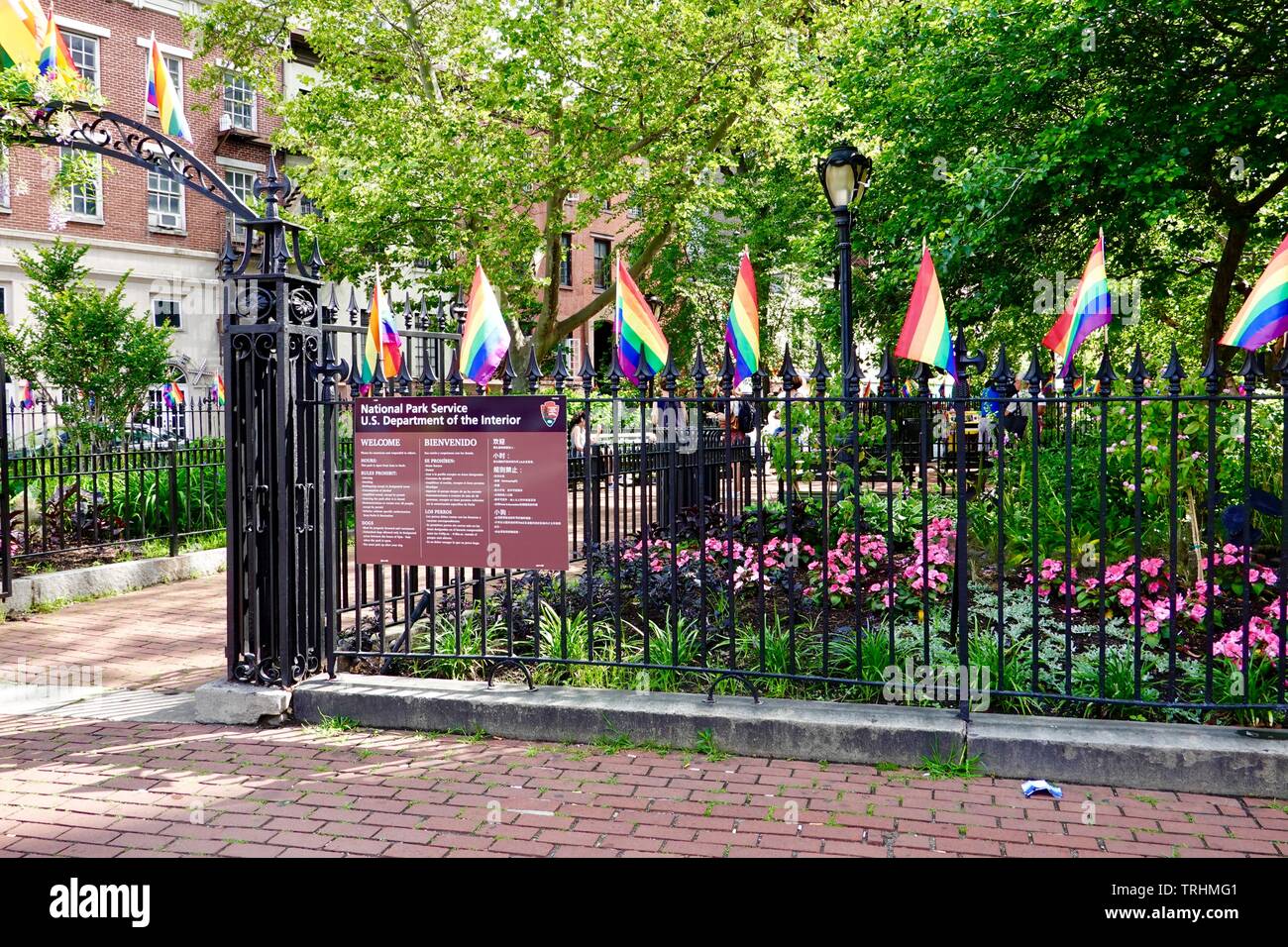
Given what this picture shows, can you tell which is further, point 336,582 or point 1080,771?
point 336,582

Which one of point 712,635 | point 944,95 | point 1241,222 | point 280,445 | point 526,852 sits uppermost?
point 944,95

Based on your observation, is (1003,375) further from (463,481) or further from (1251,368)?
(463,481)

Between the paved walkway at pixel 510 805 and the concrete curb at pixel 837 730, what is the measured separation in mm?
85

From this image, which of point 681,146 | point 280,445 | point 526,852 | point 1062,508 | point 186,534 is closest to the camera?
point 526,852

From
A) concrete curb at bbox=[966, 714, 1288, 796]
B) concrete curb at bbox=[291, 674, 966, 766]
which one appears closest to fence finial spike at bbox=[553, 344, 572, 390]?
concrete curb at bbox=[291, 674, 966, 766]

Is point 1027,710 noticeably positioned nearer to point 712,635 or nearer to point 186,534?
point 712,635

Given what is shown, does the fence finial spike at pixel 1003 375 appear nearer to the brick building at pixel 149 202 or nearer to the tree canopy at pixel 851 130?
the tree canopy at pixel 851 130

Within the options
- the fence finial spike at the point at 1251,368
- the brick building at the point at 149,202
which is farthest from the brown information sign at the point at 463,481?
the brick building at the point at 149,202

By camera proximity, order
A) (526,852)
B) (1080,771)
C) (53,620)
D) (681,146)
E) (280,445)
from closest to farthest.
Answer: (526,852) < (1080,771) < (280,445) < (53,620) < (681,146)

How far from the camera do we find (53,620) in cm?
907

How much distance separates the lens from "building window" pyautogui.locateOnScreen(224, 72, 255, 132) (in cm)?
3097

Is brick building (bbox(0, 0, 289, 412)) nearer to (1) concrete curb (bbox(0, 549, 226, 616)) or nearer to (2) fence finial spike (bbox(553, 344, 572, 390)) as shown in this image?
(1) concrete curb (bbox(0, 549, 226, 616))

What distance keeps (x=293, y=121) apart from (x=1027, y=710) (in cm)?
1737

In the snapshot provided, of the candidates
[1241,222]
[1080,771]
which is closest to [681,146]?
[1241,222]
